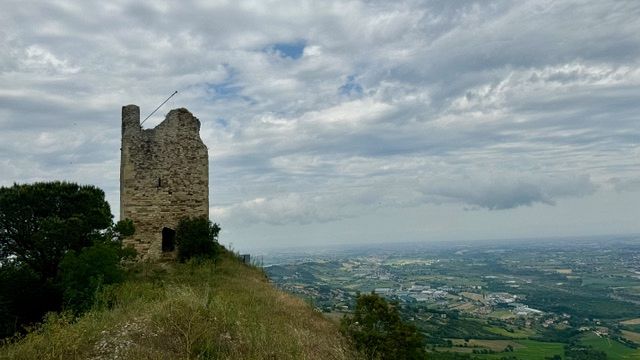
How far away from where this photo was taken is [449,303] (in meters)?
92.7

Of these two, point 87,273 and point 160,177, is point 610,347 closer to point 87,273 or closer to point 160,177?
point 160,177

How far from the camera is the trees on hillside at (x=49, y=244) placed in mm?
13633

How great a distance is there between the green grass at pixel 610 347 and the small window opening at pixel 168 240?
58.1 m

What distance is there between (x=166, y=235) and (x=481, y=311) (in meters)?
79.7

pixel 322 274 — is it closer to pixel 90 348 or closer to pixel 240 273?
pixel 240 273

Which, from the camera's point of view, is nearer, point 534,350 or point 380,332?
point 380,332

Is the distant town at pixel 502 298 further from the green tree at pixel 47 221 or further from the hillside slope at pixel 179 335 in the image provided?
the hillside slope at pixel 179 335

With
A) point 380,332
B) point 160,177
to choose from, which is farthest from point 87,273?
point 380,332

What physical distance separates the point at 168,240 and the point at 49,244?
4.35 metres

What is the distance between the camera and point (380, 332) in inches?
462

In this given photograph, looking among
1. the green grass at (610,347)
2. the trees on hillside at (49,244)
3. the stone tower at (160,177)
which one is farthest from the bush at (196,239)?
the green grass at (610,347)

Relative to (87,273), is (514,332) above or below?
below

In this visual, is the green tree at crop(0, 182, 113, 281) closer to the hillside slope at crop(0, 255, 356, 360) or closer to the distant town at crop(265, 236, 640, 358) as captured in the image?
the hillside slope at crop(0, 255, 356, 360)

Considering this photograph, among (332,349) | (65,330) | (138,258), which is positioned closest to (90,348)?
(65,330)
